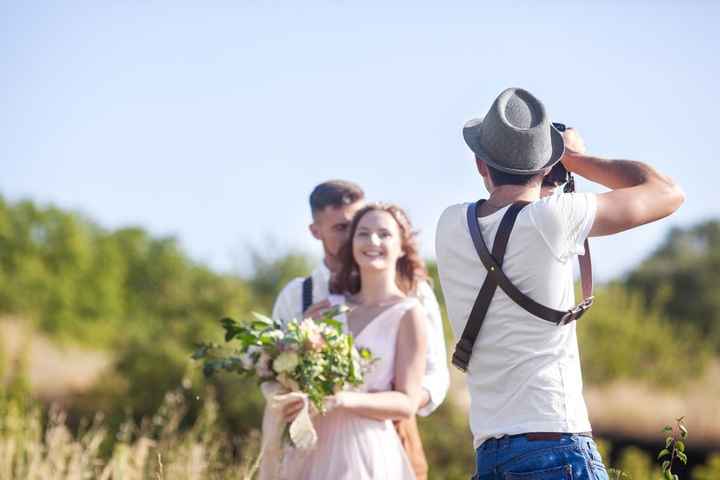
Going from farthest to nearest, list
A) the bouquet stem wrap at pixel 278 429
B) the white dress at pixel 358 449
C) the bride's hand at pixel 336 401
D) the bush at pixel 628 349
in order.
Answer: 1. the bush at pixel 628 349
2. the white dress at pixel 358 449
3. the bride's hand at pixel 336 401
4. the bouquet stem wrap at pixel 278 429

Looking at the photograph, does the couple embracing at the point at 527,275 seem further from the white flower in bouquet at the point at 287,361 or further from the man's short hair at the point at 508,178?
the white flower in bouquet at the point at 287,361

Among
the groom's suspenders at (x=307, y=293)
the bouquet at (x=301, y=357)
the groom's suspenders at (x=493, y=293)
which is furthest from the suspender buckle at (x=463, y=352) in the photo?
the groom's suspenders at (x=307, y=293)

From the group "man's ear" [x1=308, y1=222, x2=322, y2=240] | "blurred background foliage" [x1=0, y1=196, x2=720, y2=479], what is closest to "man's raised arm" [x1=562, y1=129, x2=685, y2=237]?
"man's ear" [x1=308, y1=222, x2=322, y2=240]

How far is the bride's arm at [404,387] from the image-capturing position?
4.86 m

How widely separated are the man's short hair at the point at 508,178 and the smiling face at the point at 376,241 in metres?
1.84

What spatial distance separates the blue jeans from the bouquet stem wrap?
151 centimetres

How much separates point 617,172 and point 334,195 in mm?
2655

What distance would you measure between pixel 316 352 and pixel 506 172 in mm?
1570

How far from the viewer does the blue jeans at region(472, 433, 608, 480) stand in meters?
3.18

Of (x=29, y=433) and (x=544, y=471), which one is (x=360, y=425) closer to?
(x=544, y=471)

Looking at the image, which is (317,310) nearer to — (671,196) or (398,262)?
(398,262)

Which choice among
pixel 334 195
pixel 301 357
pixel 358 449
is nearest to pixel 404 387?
pixel 358 449

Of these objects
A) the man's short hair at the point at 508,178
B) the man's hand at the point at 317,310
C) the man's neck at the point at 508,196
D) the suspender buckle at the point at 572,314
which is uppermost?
the man's short hair at the point at 508,178

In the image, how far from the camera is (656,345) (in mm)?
27078
